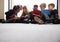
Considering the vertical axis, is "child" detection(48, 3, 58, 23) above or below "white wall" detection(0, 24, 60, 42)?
above

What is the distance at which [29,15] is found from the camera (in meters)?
1.92

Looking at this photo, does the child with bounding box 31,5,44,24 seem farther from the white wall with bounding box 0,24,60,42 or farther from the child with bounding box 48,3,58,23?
the child with bounding box 48,3,58,23

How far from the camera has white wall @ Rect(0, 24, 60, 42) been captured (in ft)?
6.23

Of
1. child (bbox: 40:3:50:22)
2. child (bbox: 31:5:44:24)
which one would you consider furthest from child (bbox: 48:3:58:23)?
child (bbox: 31:5:44:24)

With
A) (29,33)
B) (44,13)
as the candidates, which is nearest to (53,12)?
(44,13)

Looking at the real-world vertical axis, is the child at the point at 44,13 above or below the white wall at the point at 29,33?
above

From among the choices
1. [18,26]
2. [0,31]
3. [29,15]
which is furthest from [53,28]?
[0,31]

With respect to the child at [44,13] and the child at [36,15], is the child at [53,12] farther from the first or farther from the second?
the child at [36,15]

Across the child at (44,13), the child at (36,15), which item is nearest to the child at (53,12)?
the child at (44,13)

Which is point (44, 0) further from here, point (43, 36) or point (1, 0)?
point (1, 0)

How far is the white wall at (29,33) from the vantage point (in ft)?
6.23

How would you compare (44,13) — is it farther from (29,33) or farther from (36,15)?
(29,33)

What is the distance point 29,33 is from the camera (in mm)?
1918

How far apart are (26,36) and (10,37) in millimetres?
293
